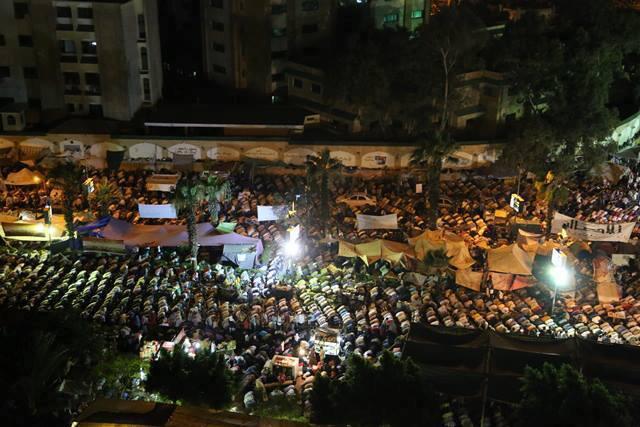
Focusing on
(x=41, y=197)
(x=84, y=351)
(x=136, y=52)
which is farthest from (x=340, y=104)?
(x=84, y=351)

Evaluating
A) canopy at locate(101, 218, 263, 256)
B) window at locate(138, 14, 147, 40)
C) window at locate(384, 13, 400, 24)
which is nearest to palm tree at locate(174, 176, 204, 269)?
canopy at locate(101, 218, 263, 256)

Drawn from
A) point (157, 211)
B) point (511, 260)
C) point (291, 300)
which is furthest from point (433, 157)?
point (157, 211)

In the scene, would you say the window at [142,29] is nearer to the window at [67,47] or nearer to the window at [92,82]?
the window at [92,82]

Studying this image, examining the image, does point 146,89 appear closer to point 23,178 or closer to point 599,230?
point 23,178

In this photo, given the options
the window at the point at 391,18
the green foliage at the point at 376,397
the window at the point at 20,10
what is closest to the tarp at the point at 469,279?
the green foliage at the point at 376,397

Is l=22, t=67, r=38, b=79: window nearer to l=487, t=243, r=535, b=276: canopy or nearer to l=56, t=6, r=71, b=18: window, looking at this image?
l=56, t=6, r=71, b=18: window

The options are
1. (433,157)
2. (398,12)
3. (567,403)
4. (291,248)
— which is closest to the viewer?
(567,403)

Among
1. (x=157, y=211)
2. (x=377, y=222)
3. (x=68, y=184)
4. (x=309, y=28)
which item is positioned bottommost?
(x=377, y=222)

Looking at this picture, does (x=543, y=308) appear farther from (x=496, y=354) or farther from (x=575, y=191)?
(x=575, y=191)
